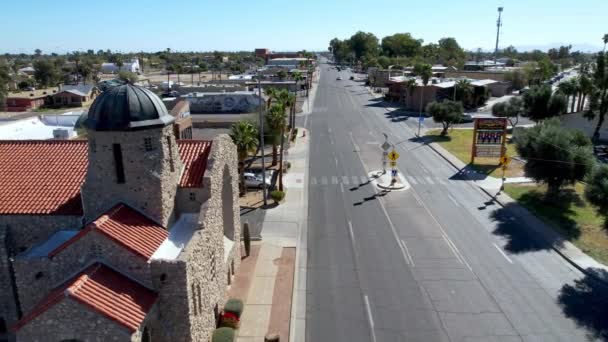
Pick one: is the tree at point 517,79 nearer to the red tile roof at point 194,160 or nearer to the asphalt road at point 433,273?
the asphalt road at point 433,273

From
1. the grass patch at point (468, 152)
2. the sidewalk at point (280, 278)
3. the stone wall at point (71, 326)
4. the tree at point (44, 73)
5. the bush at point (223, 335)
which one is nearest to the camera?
the stone wall at point (71, 326)

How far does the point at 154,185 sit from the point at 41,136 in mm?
39770

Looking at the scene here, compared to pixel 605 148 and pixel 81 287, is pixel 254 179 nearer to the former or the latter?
pixel 81 287

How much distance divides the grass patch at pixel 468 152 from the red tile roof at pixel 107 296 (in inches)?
1488

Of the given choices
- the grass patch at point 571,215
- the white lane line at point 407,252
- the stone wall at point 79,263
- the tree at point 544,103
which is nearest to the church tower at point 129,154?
the stone wall at point 79,263

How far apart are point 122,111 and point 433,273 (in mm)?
18791

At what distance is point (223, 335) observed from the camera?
19.6m

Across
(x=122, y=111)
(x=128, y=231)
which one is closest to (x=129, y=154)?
(x=122, y=111)

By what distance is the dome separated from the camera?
734 inches

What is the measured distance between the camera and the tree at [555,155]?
34000 mm

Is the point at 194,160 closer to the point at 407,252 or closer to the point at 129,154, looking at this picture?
the point at 129,154

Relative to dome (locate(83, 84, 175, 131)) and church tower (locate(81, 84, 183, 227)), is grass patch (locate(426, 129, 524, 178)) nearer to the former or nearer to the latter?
church tower (locate(81, 84, 183, 227))

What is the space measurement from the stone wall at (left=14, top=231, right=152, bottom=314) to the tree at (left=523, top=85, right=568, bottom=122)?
59.3 meters

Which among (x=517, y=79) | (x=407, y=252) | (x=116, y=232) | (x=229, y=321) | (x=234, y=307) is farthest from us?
(x=517, y=79)
